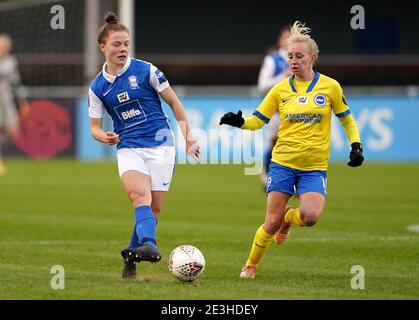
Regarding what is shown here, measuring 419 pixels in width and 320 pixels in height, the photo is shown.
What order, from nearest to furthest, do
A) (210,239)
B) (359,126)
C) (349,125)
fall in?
(349,125)
(210,239)
(359,126)

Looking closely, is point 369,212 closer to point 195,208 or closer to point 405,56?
point 195,208

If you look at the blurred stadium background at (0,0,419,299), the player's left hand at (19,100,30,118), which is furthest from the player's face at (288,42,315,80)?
the player's left hand at (19,100,30,118)

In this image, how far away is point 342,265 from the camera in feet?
30.0

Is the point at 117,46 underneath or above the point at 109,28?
underneath

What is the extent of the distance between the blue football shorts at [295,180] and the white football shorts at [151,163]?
896 millimetres

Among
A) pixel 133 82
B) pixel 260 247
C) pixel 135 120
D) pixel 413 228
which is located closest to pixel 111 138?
pixel 135 120

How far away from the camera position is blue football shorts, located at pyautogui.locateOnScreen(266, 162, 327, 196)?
8.45 meters

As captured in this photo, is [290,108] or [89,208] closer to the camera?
[290,108]

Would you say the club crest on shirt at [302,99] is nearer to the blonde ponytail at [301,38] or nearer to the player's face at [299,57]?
the player's face at [299,57]

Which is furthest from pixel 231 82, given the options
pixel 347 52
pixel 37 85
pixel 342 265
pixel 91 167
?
pixel 342 265

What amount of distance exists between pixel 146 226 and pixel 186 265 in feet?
1.45

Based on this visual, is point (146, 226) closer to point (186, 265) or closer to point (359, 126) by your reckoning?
point (186, 265)

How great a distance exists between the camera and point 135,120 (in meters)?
8.35

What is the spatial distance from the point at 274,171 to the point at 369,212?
5644 mm
